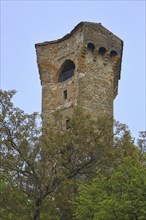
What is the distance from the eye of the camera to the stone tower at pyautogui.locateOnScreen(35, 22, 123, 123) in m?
23.2

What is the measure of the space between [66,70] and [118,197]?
37.1 feet

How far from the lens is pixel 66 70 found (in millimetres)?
25031

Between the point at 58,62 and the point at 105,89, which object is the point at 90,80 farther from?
the point at 58,62

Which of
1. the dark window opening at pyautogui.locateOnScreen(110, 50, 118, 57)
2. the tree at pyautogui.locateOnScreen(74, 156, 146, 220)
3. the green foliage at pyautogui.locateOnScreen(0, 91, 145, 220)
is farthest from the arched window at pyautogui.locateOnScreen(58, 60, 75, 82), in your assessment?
the tree at pyautogui.locateOnScreen(74, 156, 146, 220)

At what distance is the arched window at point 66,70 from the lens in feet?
80.8

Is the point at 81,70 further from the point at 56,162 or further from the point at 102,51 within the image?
the point at 56,162

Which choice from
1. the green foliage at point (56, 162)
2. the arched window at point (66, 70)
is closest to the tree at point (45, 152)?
→ the green foliage at point (56, 162)

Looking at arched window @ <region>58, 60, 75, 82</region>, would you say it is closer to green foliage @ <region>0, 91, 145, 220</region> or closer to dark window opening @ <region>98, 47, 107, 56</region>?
dark window opening @ <region>98, 47, 107, 56</region>

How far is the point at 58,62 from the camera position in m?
25.1

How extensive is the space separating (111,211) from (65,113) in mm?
9452

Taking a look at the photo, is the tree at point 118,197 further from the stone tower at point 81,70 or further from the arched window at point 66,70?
the arched window at point 66,70

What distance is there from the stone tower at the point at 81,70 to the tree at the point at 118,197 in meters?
7.48

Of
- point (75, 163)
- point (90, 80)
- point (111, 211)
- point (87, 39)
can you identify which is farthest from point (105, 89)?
point (111, 211)

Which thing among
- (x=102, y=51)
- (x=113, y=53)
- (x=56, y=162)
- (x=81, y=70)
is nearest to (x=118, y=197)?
(x=56, y=162)
